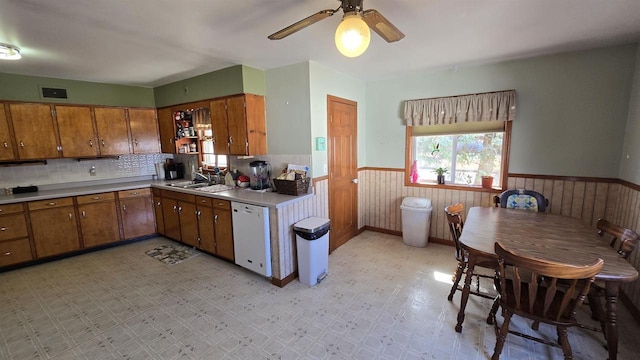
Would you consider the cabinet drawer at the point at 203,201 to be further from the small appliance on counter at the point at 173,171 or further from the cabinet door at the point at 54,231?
the cabinet door at the point at 54,231

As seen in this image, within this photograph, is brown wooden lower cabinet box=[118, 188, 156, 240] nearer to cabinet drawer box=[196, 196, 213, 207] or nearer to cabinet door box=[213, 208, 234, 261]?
cabinet drawer box=[196, 196, 213, 207]

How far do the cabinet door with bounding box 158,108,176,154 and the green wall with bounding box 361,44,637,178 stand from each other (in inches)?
161

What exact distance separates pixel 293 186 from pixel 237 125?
1.15 meters

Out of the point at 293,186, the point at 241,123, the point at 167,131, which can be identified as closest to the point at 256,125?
the point at 241,123

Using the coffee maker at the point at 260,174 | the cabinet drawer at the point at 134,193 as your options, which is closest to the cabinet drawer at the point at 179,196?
the cabinet drawer at the point at 134,193

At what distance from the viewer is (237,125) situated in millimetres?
3445

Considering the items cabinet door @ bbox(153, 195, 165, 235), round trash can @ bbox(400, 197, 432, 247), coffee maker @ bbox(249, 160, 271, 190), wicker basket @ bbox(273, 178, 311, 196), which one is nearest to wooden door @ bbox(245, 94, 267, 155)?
coffee maker @ bbox(249, 160, 271, 190)

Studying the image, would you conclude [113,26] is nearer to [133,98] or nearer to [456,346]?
[133,98]

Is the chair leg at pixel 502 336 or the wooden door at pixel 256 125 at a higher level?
the wooden door at pixel 256 125

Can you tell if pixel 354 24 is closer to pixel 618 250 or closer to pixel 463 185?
pixel 618 250

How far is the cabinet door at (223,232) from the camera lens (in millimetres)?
3191

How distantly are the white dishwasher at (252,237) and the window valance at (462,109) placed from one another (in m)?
2.60

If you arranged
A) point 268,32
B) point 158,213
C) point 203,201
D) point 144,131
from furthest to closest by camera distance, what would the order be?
point 144,131, point 158,213, point 203,201, point 268,32

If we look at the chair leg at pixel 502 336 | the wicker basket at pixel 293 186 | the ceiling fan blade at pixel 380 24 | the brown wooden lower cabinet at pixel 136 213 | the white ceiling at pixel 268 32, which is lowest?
the chair leg at pixel 502 336
